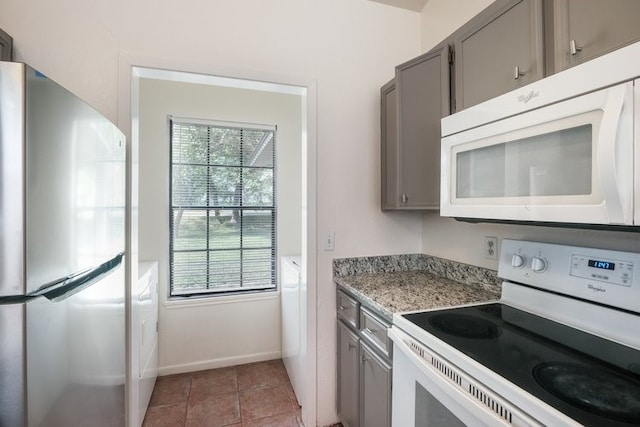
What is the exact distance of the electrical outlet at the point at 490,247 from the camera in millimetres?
1460

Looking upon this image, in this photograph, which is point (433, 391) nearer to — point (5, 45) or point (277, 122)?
point (5, 45)

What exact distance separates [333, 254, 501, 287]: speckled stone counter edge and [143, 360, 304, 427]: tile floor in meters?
Answer: 1.06

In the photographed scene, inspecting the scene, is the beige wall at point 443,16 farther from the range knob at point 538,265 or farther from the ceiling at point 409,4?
the range knob at point 538,265

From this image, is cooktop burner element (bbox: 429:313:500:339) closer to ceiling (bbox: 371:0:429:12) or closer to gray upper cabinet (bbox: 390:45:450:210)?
gray upper cabinet (bbox: 390:45:450:210)

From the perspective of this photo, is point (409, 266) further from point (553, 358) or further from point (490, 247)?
point (553, 358)

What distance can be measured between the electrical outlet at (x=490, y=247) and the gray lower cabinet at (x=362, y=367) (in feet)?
2.28

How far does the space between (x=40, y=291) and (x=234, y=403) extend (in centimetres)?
178

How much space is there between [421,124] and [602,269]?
37.6 inches

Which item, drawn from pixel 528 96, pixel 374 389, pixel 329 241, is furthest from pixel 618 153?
pixel 329 241

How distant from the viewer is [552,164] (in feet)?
2.84

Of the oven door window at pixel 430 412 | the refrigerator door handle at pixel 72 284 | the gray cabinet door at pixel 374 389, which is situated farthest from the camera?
the gray cabinet door at pixel 374 389

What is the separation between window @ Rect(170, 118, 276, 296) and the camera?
8.52 ft

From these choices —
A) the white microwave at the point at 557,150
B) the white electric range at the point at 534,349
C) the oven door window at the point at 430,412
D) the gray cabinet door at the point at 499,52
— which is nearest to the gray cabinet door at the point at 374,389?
the white electric range at the point at 534,349

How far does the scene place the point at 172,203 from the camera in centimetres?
257
